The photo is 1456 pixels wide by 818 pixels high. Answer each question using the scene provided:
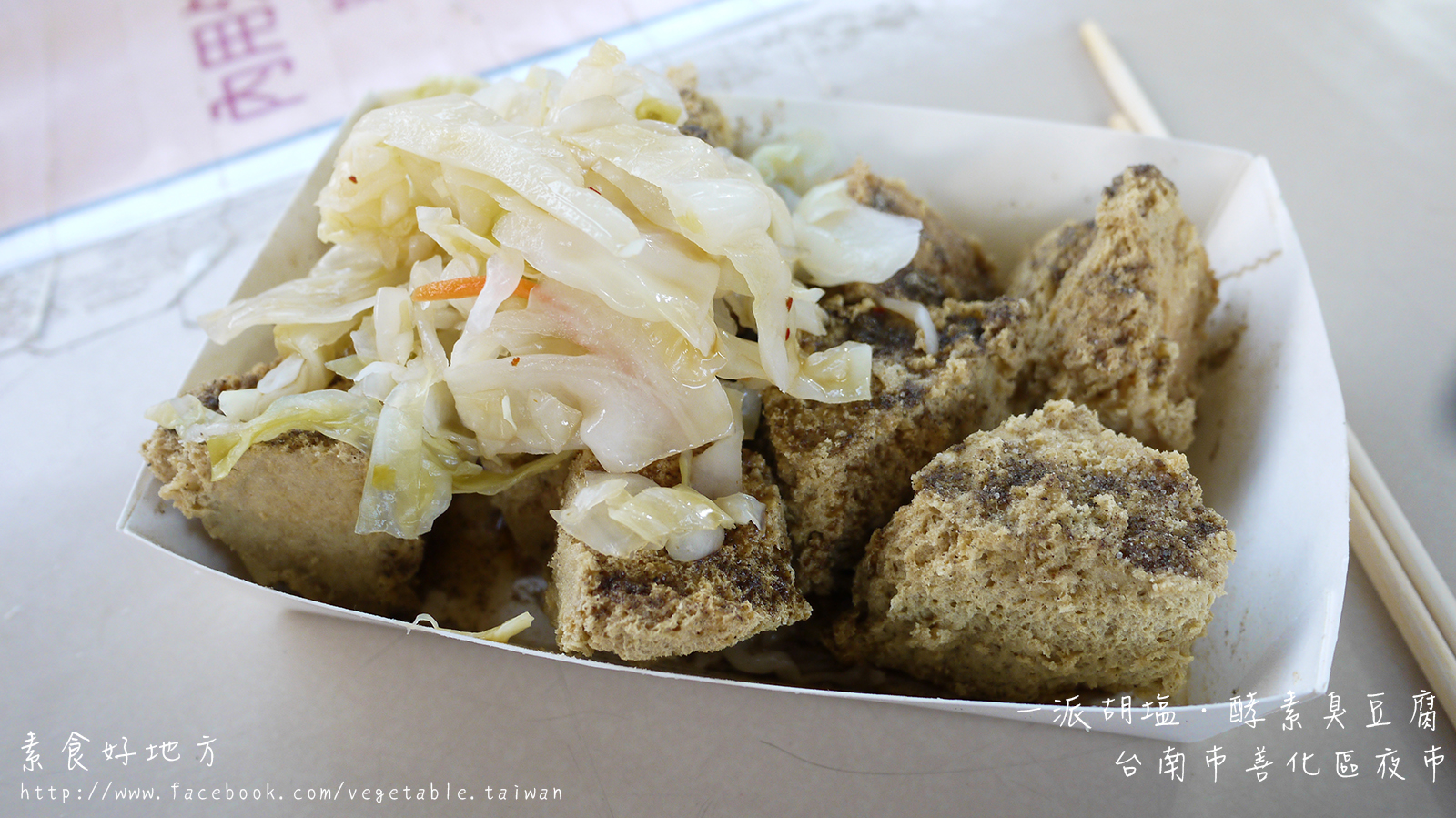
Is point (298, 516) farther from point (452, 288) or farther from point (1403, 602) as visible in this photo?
point (1403, 602)

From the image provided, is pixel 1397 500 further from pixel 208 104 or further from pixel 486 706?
pixel 208 104

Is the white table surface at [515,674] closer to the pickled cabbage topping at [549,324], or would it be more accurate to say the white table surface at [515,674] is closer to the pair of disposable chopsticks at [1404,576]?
the pair of disposable chopsticks at [1404,576]

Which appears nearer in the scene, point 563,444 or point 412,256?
point 563,444

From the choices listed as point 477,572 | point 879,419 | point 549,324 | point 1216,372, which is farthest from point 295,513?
point 1216,372

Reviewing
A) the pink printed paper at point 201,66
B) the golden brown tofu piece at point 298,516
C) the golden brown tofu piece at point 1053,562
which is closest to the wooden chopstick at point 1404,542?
the golden brown tofu piece at point 1053,562

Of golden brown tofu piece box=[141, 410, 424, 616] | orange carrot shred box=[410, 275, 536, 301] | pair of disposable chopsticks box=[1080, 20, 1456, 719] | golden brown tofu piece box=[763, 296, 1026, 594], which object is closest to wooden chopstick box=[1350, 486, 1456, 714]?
pair of disposable chopsticks box=[1080, 20, 1456, 719]

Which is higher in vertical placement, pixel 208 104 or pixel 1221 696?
pixel 208 104

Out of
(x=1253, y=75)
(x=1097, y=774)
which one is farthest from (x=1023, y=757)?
(x=1253, y=75)
